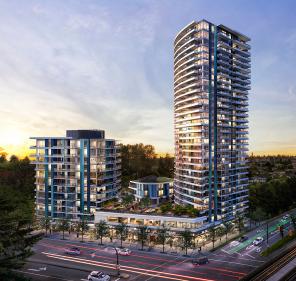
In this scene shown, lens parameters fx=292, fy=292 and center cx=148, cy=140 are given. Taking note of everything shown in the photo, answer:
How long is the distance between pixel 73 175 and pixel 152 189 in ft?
99.4

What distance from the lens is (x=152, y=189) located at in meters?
112

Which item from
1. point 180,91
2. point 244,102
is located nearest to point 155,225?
point 180,91

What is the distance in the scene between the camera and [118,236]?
88125 millimetres

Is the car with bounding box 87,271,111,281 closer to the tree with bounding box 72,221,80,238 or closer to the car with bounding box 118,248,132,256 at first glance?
the car with bounding box 118,248,132,256

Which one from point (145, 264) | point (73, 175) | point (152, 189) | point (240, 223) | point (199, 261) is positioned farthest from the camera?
point (152, 189)

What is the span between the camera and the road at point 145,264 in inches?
2461

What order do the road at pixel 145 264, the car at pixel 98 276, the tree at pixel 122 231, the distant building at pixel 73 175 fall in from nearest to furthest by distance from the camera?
the car at pixel 98 276 < the road at pixel 145 264 < the tree at pixel 122 231 < the distant building at pixel 73 175

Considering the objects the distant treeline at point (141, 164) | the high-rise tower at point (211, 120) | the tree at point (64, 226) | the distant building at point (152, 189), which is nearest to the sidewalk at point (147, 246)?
the tree at point (64, 226)

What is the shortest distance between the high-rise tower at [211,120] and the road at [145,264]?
2187 centimetres

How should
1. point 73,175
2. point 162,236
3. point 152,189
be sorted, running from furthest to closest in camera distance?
point 152,189, point 73,175, point 162,236

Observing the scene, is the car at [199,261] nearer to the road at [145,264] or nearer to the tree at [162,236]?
the road at [145,264]

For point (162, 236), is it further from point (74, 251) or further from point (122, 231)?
point (74, 251)

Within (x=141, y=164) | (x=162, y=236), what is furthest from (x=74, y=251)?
(x=141, y=164)

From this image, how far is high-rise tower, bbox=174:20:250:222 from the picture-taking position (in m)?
97.1
